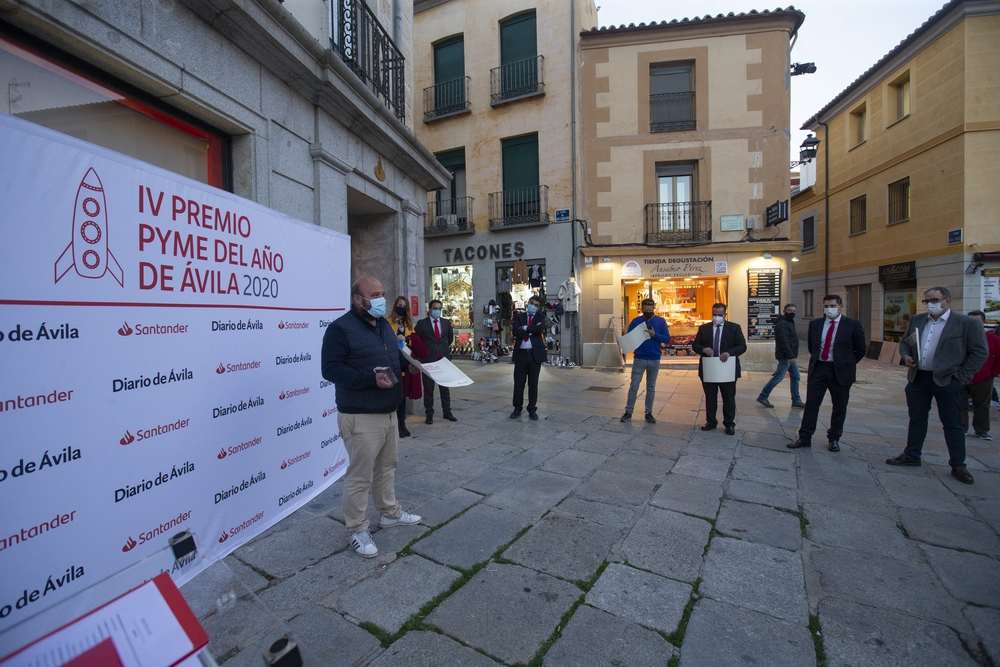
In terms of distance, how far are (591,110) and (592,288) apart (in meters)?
5.20

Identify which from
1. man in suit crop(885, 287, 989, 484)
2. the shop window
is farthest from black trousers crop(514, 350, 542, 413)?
the shop window

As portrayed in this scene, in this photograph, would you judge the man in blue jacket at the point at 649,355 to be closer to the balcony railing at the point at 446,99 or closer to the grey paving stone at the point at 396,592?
the grey paving stone at the point at 396,592

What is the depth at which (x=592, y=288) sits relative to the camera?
45.4 feet

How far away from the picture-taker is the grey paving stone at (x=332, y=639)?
2.10m

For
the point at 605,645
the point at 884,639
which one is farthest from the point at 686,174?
the point at 605,645

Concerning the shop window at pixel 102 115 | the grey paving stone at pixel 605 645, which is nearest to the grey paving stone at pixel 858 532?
the grey paving stone at pixel 605 645

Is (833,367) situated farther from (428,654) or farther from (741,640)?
(428,654)

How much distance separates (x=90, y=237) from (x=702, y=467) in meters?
4.99

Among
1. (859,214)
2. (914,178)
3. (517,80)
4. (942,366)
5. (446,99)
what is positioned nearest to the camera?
(942,366)

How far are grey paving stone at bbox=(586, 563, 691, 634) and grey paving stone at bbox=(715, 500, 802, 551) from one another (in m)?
0.91

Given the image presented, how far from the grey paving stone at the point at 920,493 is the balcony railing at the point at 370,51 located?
7.40 meters

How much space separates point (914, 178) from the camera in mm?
13977

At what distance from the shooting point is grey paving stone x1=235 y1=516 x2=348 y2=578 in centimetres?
285

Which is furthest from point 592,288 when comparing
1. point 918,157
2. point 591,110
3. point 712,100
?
point 918,157
